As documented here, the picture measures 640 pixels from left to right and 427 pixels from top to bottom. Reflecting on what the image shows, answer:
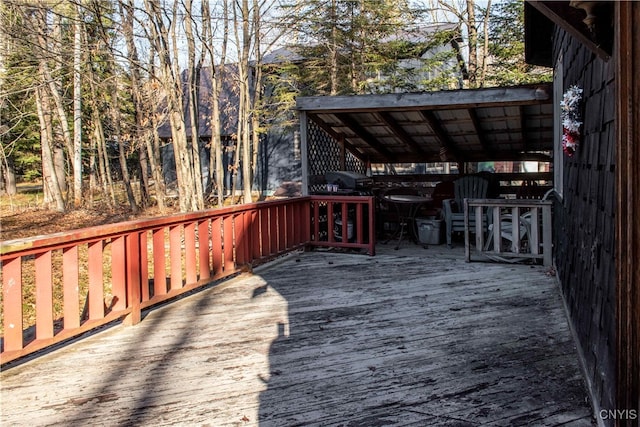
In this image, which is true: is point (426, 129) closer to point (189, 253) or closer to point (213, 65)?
point (189, 253)

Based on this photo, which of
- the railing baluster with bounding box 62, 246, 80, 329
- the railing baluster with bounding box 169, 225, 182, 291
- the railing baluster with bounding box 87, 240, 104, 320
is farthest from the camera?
the railing baluster with bounding box 169, 225, 182, 291

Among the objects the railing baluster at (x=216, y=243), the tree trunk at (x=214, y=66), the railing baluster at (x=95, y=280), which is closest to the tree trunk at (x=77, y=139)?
the tree trunk at (x=214, y=66)

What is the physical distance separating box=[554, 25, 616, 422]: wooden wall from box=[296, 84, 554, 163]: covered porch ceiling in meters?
2.39

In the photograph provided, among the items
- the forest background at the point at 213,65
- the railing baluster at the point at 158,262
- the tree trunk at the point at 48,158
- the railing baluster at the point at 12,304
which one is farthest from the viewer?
the tree trunk at the point at 48,158

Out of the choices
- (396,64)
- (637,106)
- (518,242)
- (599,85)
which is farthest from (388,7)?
(637,106)

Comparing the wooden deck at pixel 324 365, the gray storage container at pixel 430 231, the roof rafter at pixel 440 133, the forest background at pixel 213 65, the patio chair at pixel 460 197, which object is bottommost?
the wooden deck at pixel 324 365

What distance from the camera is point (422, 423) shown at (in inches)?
77.1

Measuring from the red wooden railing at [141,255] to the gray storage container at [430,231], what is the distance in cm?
78

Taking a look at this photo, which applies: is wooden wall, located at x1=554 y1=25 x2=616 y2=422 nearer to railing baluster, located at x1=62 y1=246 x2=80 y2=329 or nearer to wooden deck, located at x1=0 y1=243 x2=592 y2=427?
wooden deck, located at x1=0 y1=243 x2=592 y2=427

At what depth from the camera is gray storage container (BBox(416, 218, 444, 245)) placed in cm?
668

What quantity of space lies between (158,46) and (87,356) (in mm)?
7103

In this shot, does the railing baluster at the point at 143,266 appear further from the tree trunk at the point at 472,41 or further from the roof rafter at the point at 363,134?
the tree trunk at the point at 472,41

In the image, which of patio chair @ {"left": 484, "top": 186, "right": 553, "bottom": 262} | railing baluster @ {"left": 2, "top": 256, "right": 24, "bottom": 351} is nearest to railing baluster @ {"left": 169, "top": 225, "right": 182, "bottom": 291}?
railing baluster @ {"left": 2, "top": 256, "right": 24, "bottom": 351}

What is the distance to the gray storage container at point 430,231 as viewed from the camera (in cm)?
668
